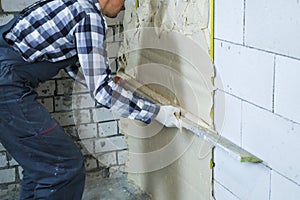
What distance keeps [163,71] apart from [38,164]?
865 millimetres

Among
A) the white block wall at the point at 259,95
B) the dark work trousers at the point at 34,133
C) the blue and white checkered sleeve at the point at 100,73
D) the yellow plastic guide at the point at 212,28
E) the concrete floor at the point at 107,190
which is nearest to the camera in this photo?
the white block wall at the point at 259,95

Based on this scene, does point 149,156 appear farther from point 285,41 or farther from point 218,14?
point 285,41

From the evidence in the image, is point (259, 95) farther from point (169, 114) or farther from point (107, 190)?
point (107, 190)

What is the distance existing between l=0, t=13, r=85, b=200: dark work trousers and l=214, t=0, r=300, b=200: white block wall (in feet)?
2.58

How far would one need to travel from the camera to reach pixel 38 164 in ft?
7.58

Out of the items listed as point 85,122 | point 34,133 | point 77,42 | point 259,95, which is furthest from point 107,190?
point 259,95

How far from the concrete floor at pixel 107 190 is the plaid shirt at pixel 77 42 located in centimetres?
107

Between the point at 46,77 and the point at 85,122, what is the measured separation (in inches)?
40.8

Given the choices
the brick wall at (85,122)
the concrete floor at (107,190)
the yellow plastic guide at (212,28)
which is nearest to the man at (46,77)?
the yellow plastic guide at (212,28)

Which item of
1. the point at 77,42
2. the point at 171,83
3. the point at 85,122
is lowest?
the point at 85,122

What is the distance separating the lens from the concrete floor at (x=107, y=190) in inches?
124

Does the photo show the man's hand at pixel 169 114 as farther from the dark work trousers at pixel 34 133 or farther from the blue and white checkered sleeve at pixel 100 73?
the dark work trousers at pixel 34 133

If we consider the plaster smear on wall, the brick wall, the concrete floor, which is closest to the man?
the plaster smear on wall

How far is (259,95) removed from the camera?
1.69 meters
